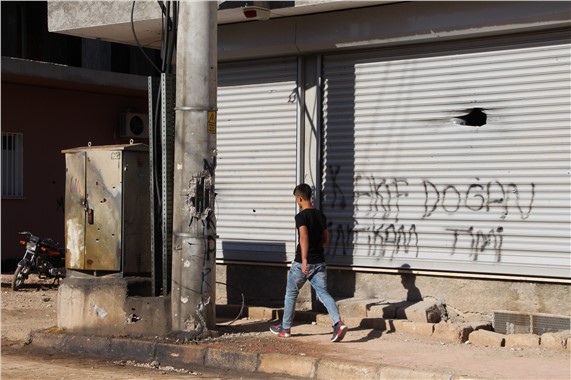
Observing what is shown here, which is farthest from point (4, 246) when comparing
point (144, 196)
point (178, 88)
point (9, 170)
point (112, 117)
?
point (178, 88)

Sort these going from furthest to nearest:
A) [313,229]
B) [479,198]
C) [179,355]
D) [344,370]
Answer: [479,198] → [313,229] → [179,355] → [344,370]

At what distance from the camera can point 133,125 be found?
24.0 m

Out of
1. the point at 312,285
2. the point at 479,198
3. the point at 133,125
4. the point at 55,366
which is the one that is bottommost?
the point at 55,366

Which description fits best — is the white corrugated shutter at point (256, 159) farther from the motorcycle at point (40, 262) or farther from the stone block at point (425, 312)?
the motorcycle at point (40, 262)

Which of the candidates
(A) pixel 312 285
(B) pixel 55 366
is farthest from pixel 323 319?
(B) pixel 55 366

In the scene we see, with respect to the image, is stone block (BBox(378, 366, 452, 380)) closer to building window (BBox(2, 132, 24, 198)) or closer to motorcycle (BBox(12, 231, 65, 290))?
motorcycle (BBox(12, 231, 65, 290))

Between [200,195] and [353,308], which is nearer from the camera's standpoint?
[200,195]

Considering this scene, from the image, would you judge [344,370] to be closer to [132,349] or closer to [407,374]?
[407,374]

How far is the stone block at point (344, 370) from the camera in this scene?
350 inches

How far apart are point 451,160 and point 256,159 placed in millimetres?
2924

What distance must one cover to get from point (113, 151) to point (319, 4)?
3.05m

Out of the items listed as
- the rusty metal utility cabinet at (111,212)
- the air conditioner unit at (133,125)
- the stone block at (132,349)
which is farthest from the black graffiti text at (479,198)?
the air conditioner unit at (133,125)

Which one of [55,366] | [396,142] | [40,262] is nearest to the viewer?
[55,366]

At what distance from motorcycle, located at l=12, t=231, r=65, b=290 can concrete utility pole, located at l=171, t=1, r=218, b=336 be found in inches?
259
